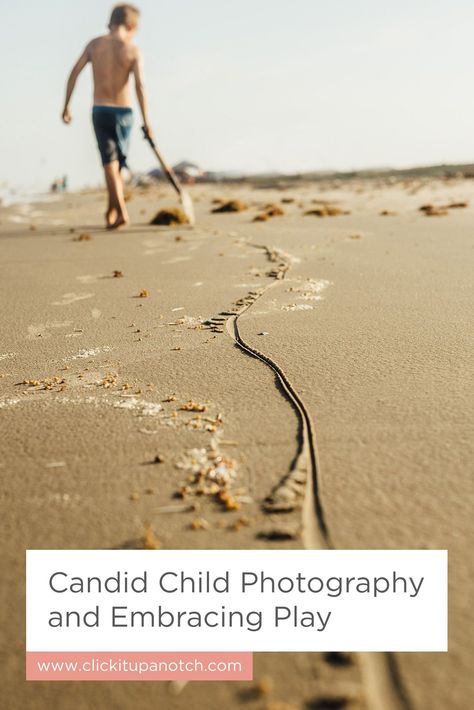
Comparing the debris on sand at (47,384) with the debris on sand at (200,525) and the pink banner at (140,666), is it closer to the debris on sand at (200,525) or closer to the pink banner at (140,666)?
the debris on sand at (200,525)

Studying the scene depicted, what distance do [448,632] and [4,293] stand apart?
2.74m

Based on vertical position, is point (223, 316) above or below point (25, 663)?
above

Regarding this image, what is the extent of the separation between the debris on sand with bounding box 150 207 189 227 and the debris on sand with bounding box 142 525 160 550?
5017mm

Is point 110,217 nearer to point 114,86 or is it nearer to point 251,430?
point 114,86

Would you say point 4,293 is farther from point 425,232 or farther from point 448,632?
point 425,232

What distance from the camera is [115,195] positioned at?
5.71 meters

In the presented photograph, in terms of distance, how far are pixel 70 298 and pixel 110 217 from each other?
3132 millimetres

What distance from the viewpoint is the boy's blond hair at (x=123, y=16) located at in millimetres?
5395

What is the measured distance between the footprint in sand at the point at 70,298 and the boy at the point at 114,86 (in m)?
2.67

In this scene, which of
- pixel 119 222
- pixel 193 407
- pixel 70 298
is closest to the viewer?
pixel 193 407

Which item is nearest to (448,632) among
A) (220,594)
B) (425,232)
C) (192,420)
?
(220,594)

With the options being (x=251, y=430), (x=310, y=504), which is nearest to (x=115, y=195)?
(x=251, y=430)

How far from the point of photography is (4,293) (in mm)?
3213

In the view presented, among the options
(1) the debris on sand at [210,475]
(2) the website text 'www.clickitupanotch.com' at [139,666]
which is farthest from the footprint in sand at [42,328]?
(2) the website text 'www.clickitupanotch.com' at [139,666]
